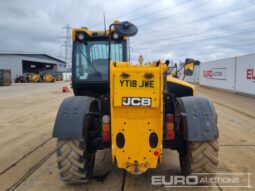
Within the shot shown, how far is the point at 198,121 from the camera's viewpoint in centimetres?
490

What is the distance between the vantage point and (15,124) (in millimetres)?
11680

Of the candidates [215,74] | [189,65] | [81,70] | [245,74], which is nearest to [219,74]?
[215,74]

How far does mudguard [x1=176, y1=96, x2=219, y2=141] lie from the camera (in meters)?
4.84

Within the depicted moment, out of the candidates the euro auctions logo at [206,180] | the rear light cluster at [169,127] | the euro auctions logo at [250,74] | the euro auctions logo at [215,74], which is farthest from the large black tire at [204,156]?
the euro auctions logo at [215,74]

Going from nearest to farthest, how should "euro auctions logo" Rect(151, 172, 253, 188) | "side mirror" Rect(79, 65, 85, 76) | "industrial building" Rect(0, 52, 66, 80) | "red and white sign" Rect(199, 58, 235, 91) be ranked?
1. "euro auctions logo" Rect(151, 172, 253, 188)
2. "side mirror" Rect(79, 65, 85, 76)
3. "red and white sign" Rect(199, 58, 235, 91)
4. "industrial building" Rect(0, 52, 66, 80)

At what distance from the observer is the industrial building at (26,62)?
212 ft

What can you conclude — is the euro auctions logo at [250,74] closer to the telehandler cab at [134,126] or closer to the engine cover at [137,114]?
the telehandler cab at [134,126]

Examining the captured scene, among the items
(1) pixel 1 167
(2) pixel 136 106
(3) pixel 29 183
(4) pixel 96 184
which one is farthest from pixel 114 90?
(1) pixel 1 167

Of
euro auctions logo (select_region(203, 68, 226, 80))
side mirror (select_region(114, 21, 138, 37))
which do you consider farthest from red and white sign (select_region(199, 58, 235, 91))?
side mirror (select_region(114, 21, 138, 37))

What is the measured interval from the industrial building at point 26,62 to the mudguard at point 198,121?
6350 centimetres

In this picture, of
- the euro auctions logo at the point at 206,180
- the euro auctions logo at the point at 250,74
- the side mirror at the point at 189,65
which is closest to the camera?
the euro auctions logo at the point at 206,180

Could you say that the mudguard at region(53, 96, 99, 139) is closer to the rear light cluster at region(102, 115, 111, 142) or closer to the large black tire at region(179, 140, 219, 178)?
the rear light cluster at region(102, 115, 111, 142)

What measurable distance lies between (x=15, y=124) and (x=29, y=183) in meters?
6.65

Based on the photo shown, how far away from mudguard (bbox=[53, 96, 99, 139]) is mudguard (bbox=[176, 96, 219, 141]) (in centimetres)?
149
